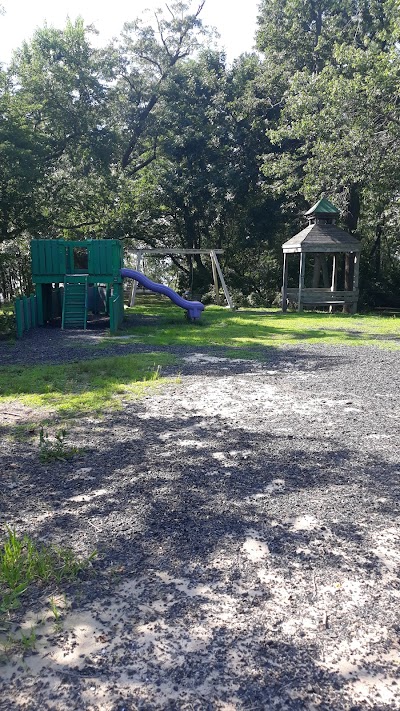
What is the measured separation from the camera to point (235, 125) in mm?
23172

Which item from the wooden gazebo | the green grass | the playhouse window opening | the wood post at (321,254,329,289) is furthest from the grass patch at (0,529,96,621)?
the wood post at (321,254,329,289)

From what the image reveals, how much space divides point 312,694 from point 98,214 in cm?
2287

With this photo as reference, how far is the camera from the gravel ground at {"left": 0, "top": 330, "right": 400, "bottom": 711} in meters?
2.16

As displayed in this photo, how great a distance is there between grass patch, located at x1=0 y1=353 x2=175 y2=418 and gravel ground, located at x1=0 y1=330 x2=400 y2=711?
719 mm

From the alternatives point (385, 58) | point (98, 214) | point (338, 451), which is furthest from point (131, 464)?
point (98, 214)

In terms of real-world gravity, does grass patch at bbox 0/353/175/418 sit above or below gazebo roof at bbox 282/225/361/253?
below

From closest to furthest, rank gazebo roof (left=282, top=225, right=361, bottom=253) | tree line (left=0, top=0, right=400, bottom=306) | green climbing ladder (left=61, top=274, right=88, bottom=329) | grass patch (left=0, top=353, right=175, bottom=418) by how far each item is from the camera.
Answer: grass patch (left=0, top=353, right=175, bottom=418)
green climbing ladder (left=61, top=274, right=88, bottom=329)
tree line (left=0, top=0, right=400, bottom=306)
gazebo roof (left=282, top=225, right=361, bottom=253)

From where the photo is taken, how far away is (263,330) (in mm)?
14102

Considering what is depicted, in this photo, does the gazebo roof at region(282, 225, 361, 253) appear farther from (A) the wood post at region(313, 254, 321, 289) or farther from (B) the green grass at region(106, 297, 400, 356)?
(A) the wood post at region(313, 254, 321, 289)

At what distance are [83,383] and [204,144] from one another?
60.3 feet

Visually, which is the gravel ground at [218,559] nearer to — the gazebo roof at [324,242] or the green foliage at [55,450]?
the green foliage at [55,450]

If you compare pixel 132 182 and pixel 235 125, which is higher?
pixel 235 125

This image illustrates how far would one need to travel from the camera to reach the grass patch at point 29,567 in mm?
2750

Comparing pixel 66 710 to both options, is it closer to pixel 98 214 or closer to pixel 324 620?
pixel 324 620
